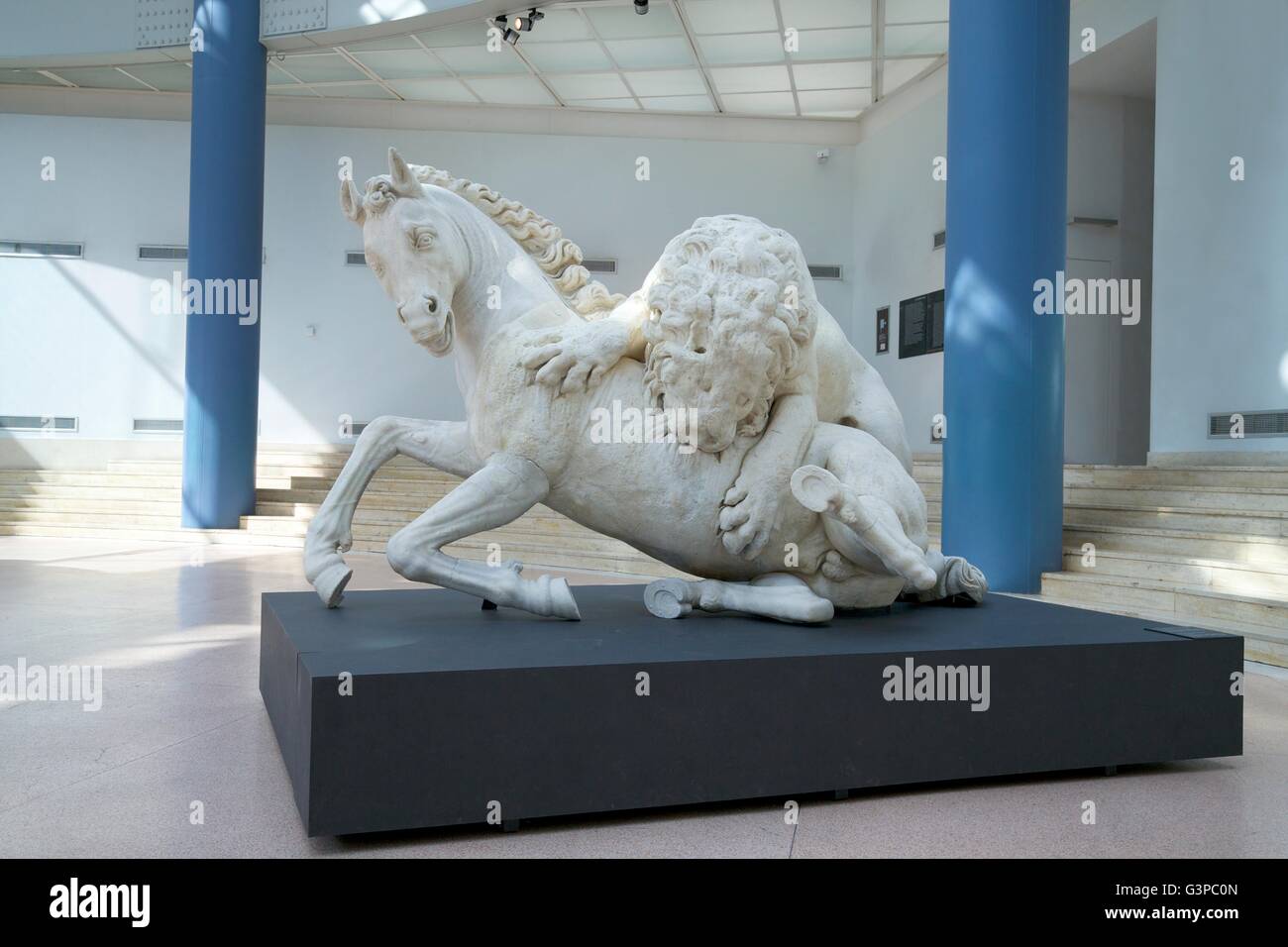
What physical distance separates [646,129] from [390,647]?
1178 cm

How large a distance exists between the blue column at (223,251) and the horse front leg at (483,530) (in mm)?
7955

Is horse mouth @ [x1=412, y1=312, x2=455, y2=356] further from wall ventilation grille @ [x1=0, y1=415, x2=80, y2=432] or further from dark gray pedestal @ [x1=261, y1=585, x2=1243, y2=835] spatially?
wall ventilation grille @ [x1=0, y1=415, x2=80, y2=432]

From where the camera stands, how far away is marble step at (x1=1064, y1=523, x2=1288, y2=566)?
17.6 feet

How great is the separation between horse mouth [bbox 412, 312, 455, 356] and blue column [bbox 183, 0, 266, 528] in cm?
779

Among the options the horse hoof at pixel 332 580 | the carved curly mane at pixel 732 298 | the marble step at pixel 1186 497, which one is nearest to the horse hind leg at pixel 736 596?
the carved curly mane at pixel 732 298

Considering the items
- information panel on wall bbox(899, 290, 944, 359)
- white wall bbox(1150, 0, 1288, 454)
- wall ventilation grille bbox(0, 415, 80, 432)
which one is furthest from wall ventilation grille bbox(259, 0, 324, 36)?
white wall bbox(1150, 0, 1288, 454)

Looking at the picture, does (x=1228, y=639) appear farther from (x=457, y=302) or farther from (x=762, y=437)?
(x=457, y=302)

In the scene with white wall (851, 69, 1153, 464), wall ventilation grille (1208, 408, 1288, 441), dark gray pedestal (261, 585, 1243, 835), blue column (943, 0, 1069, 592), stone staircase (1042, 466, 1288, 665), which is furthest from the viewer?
white wall (851, 69, 1153, 464)

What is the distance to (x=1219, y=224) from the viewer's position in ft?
24.3

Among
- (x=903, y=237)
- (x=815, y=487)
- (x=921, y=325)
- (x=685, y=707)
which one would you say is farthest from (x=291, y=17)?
(x=685, y=707)

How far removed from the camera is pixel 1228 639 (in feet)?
8.68

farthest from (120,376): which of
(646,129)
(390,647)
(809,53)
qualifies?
(390,647)

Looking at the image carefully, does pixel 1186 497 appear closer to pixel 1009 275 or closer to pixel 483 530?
pixel 1009 275

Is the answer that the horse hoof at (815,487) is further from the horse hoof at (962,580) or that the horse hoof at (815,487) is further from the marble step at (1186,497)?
the marble step at (1186,497)
